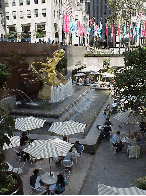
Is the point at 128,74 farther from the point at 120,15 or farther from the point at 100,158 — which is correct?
the point at 120,15

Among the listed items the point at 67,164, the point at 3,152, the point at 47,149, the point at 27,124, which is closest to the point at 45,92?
the point at 27,124

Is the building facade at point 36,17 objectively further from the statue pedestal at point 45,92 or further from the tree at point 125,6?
the statue pedestal at point 45,92

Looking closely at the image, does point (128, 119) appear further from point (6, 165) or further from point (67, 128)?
point (6, 165)

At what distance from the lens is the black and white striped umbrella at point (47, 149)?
863 centimetres

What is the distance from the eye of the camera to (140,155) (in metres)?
11.4

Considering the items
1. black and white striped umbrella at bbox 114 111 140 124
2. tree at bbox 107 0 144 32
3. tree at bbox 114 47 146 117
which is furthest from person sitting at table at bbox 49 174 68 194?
tree at bbox 107 0 144 32

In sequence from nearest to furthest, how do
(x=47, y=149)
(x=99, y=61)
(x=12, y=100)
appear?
(x=47, y=149), (x=12, y=100), (x=99, y=61)

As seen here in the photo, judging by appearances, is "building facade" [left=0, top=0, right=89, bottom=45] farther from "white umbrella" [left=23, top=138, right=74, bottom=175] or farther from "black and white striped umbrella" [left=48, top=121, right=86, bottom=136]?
"white umbrella" [left=23, top=138, right=74, bottom=175]

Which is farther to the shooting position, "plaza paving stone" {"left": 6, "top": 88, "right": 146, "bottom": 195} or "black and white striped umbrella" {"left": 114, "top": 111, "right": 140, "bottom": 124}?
"black and white striped umbrella" {"left": 114, "top": 111, "right": 140, "bottom": 124}

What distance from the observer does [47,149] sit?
28.8ft

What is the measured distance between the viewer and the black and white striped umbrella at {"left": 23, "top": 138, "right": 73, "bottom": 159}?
28.3 ft

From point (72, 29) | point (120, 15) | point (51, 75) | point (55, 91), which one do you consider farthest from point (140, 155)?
point (120, 15)

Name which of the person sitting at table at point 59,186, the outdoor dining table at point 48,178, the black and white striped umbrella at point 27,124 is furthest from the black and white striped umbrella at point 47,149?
the black and white striped umbrella at point 27,124

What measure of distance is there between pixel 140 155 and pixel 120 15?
44.7 m
